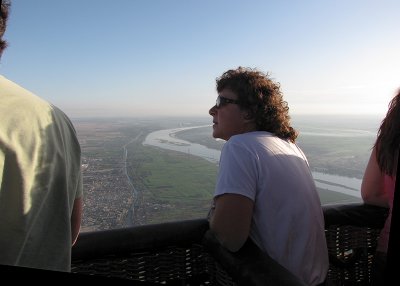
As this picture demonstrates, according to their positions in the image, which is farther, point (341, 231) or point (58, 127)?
point (341, 231)

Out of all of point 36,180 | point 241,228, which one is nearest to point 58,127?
point 36,180

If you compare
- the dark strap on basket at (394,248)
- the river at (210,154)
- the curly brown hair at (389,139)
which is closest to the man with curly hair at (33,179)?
the dark strap on basket at (394,248)

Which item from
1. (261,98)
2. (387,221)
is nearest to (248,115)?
(261,98)

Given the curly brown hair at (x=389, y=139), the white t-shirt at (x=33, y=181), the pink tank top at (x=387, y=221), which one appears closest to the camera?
the white t-shirt at (x=33, y=181)

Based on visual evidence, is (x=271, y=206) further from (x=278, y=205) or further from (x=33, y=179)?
(x=33, y=179)

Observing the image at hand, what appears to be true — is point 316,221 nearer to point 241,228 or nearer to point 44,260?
point 241,228

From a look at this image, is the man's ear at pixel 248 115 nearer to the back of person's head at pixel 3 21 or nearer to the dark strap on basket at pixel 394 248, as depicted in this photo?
the back of person's head at pixel 3 21
